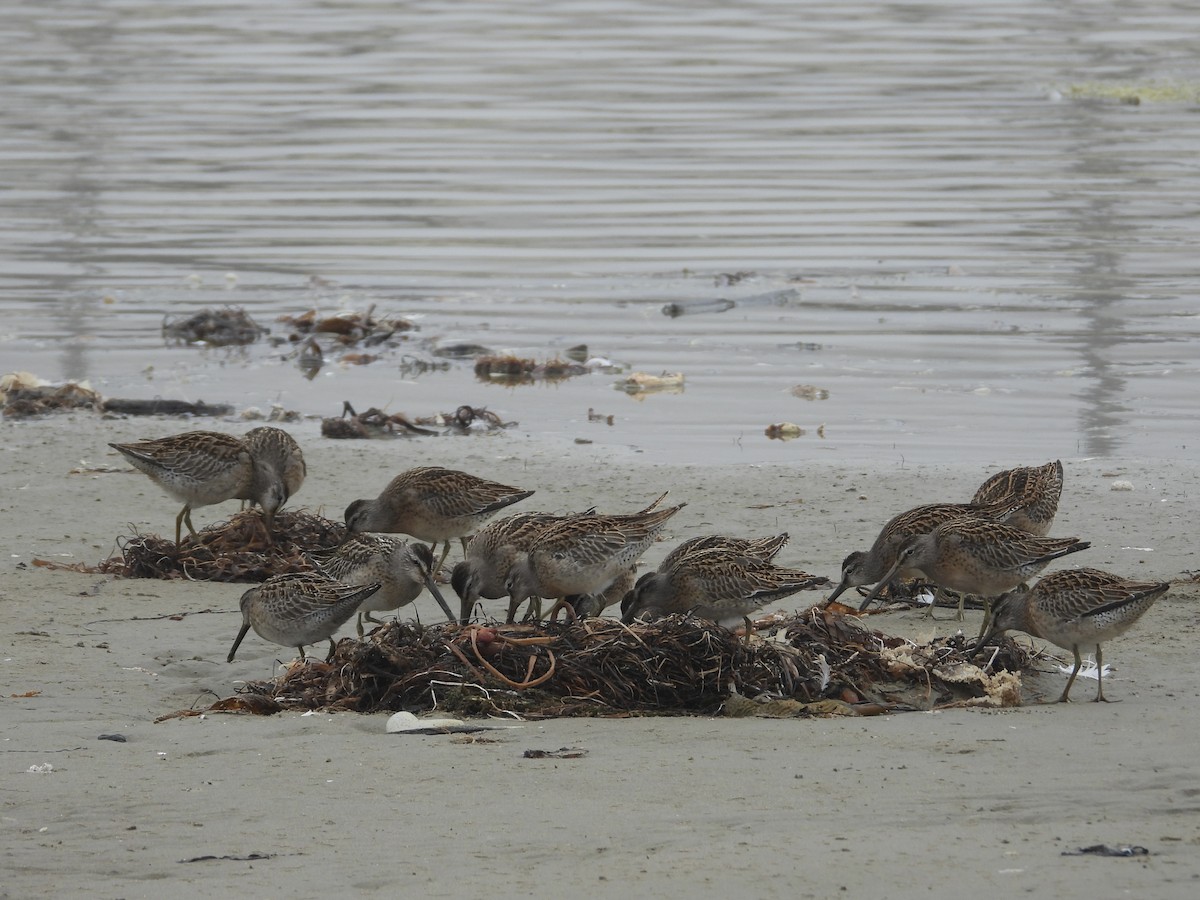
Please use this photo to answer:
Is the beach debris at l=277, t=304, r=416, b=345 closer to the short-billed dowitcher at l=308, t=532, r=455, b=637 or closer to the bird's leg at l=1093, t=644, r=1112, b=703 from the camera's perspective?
the short-billed dowitcher at l=308, t=532, r=455, b=637

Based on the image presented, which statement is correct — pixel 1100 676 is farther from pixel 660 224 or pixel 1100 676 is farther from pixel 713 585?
pixel 660 224

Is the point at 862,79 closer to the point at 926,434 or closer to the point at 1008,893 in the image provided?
the point at 926,434

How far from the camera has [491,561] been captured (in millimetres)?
8016

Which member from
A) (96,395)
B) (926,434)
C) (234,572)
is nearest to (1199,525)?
(926,434)

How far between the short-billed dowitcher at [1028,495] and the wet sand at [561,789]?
59 centimetres

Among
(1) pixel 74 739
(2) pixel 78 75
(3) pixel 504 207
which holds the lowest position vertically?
(1) pixel 74 739

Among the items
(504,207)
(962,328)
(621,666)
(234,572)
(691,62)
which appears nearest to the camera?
(621,666)

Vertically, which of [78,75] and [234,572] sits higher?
[78,75]

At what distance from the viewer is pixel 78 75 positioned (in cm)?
3048

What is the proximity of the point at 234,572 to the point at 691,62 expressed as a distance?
24265mm

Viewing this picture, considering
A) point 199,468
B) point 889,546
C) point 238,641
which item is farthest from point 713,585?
point 199,468

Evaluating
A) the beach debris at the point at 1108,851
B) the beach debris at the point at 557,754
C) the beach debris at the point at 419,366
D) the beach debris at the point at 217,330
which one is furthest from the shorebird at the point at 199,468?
the beach debris at the point at 1108,851

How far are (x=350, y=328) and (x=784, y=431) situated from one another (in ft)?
14.5

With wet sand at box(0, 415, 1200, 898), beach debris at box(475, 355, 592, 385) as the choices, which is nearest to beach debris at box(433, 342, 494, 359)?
beach debris at box(475, 355, 592, 385)
